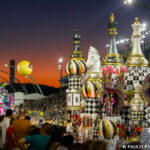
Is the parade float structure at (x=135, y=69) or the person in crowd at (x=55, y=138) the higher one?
the parade float structure at (x=135, y=69)

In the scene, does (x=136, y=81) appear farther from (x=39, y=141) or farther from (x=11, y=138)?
(x=39, y=141)

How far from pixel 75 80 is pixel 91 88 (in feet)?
8.85

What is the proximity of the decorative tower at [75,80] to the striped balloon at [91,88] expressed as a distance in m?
2.01

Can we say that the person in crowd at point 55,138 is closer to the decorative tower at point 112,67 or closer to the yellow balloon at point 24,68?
the decorative tower at point 112,67

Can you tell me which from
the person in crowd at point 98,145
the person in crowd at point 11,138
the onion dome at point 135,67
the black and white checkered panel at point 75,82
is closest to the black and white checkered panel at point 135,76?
the onion dome at point 135,67

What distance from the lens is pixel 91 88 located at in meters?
21.2

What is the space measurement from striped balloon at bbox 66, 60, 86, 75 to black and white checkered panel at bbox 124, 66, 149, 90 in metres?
4.68

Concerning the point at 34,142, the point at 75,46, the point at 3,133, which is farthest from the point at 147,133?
the point at 75,46

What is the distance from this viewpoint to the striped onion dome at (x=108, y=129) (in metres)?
16.8

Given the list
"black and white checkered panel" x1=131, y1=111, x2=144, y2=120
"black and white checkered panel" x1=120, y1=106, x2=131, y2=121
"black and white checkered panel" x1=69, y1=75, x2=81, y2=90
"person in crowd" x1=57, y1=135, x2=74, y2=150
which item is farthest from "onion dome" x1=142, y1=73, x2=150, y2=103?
"person in crowd" x1=57, y1=135, x2=74, y2=150

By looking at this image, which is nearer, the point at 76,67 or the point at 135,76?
the point at 135,76

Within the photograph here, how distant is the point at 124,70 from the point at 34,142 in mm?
12182

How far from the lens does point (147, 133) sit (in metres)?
14.5

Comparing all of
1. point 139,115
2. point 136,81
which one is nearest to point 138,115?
point 139,115
